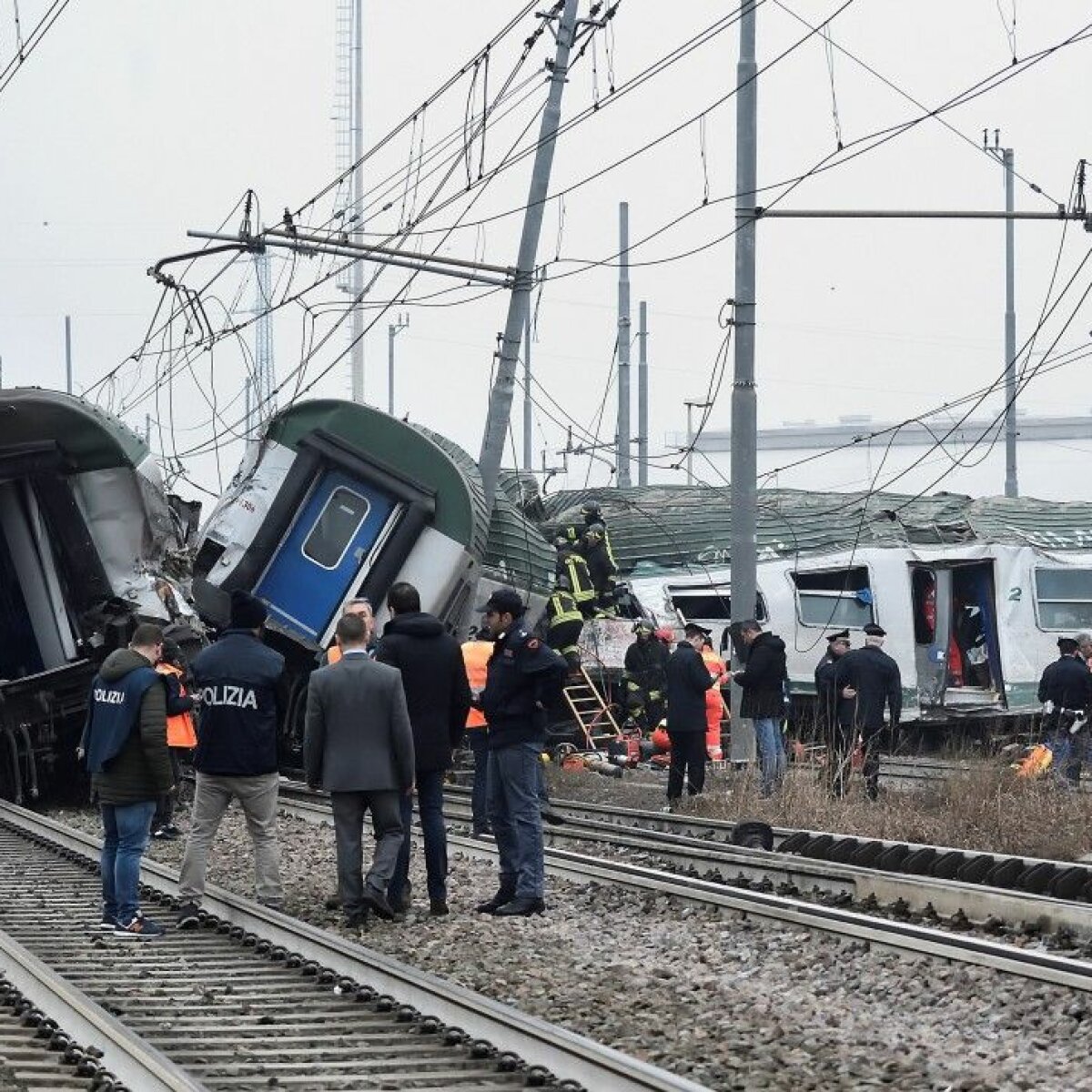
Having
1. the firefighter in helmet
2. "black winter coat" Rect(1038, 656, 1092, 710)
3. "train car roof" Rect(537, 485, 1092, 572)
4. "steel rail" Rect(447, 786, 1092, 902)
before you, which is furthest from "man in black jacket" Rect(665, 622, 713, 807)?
"train car roof" Rect(537, 485, 1092, 572)

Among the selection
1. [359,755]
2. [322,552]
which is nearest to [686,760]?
[322,552]

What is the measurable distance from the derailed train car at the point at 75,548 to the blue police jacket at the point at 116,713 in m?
7.27

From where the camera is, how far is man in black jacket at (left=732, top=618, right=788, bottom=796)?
704 inches

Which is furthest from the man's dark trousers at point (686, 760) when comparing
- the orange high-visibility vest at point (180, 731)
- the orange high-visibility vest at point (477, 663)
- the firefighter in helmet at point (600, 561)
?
the firefighter in helmet at point (600, 561)

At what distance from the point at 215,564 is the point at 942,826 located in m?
7.72

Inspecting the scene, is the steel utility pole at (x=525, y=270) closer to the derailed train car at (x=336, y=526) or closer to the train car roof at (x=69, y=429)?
the derailed train car at (x=336, y=526)

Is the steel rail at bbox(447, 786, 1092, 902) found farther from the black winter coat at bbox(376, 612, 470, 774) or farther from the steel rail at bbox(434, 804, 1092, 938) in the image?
the black winter coat at bbox(376, 612, 470, 774)

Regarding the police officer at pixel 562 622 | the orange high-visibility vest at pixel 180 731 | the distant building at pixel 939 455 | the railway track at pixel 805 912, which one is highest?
the distant building at pixel 939 455

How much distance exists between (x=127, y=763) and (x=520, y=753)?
82.0 inches

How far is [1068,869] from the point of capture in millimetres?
11570

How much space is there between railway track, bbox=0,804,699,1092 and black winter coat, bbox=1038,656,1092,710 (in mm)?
10214

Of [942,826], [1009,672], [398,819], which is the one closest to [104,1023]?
[398,819]

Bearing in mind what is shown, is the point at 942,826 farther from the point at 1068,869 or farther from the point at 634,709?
the point at 634,709

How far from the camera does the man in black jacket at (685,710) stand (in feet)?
57.0
